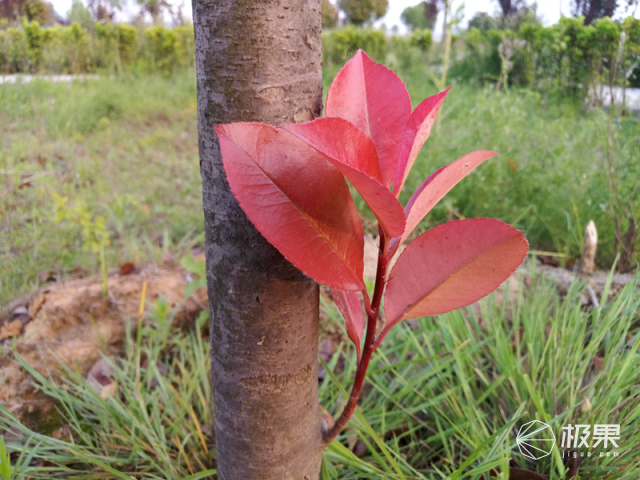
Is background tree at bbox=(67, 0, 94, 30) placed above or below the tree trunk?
above

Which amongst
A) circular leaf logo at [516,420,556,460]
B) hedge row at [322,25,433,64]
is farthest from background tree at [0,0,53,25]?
circular leaf logo at [516,420,556,460]

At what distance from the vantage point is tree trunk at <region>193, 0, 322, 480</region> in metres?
0.48

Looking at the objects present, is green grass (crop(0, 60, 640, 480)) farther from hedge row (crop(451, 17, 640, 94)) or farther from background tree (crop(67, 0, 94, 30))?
background tree (crop(67, 0, 94, 30))

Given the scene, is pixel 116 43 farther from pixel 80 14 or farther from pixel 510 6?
pixel 510 6

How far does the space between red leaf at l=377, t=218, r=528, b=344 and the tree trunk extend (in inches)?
5.2

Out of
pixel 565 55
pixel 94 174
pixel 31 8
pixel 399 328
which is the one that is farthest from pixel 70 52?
pixel 399 328

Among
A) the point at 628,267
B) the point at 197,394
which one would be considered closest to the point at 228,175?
the point at 197,394

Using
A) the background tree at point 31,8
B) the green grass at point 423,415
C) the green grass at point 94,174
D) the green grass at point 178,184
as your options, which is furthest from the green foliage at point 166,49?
the green grass at point 423,415

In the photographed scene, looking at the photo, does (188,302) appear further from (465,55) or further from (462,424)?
(465,55)

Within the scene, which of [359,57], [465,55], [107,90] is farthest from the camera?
[465,55]

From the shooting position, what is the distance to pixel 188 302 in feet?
4.56

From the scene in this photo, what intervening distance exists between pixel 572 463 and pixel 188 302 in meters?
→ 1.11

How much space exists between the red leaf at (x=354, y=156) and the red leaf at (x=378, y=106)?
63 mm

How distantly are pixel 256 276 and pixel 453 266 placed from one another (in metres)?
0.24
